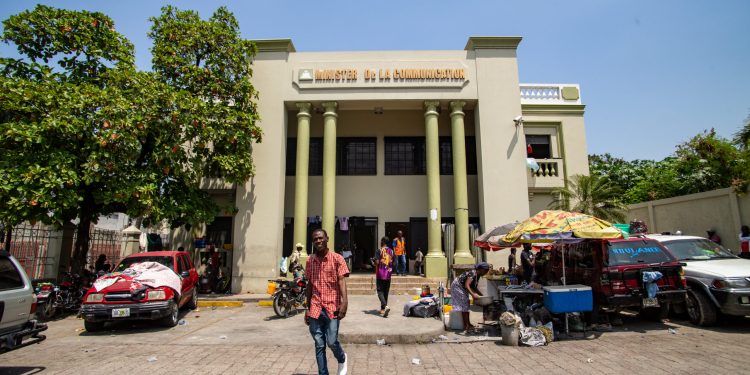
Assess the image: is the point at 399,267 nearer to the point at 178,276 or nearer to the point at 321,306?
the point at 178,276

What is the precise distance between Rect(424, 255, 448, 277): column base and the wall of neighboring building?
33.2ft

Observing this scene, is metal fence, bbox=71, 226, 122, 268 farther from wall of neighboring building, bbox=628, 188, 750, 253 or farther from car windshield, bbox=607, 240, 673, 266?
wall of neighboring building, bbox=628, 188, 750, 253

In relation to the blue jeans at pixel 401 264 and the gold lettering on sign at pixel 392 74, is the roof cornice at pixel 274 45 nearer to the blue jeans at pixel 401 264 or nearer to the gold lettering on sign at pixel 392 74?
the gold lettering on sign at pixel 392 74

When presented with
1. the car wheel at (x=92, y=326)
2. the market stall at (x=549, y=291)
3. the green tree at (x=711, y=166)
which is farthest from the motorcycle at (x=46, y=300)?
the green tree at (x=711, y=166)

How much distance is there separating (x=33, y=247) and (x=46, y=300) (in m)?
5.22

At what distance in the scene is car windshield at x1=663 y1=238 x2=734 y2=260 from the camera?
922 centimetres

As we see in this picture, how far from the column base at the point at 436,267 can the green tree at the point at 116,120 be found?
23.9ft

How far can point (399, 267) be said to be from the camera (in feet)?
49.8

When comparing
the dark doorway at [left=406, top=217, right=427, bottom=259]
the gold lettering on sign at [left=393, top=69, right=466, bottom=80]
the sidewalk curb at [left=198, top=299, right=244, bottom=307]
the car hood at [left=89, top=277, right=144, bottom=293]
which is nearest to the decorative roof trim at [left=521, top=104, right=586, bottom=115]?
the gold lettering on sign at [left=393, top=69, right=466, bottom=80]

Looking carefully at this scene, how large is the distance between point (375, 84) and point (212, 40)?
241 inches

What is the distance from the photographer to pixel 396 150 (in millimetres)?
18031

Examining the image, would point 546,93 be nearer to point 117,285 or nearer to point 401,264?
point 401,264

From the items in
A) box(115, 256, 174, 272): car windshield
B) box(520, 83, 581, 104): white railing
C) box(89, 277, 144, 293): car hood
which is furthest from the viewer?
box(520, 83, 581, 104): white railing

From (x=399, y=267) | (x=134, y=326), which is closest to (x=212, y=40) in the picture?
(x=134, y=326)
